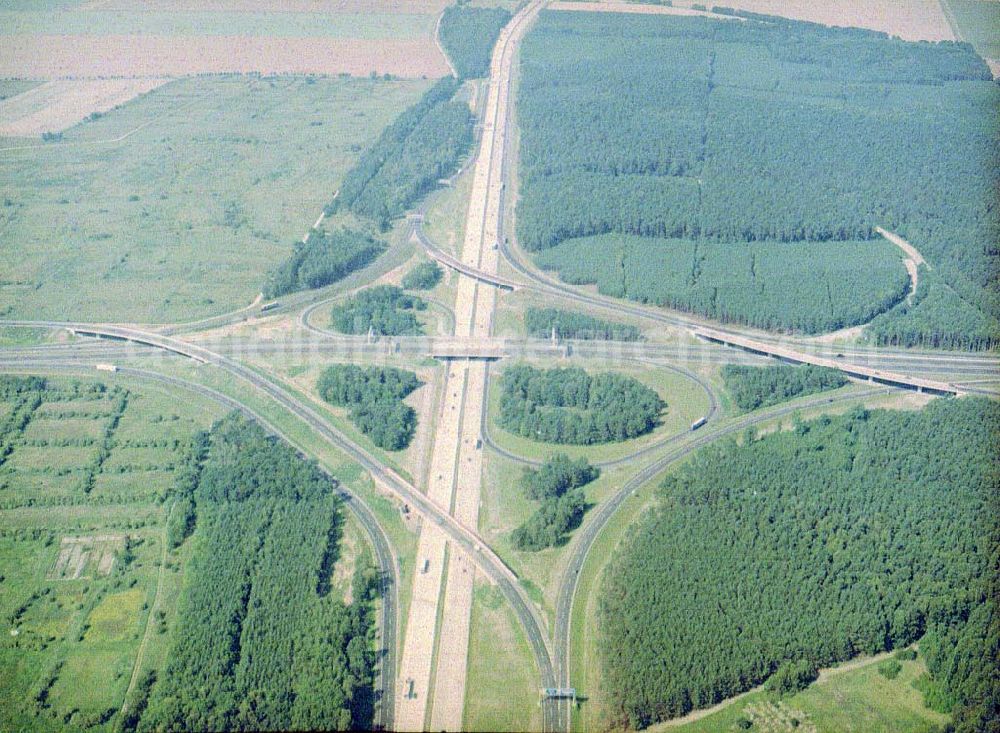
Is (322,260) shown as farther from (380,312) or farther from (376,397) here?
(376,397)

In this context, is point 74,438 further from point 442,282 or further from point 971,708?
point 971,708

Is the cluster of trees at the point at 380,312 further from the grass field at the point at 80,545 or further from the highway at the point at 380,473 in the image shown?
the grass field at the point at 80,545

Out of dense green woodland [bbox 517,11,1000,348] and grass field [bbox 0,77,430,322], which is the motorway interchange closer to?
dense green woodland [bbox 517,11,1000,348]

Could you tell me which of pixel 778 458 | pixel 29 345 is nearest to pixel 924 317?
pixel 778 458

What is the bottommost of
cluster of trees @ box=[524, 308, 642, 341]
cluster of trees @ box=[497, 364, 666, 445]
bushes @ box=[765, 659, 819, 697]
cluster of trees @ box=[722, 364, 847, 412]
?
bushes @ box=[765, 659, 819, 697]

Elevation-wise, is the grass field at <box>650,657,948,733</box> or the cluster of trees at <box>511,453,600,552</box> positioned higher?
the cluster of trees at <box>511,453,600,552</box>

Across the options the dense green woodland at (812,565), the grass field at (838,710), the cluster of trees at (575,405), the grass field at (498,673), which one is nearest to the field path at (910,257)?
the dense green woodland at (812,565)

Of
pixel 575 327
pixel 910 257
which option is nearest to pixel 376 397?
pixel 575 327

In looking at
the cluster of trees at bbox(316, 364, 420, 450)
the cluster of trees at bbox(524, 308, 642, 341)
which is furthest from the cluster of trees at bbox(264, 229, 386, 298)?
the cluster of trees at bbox(524, 308, 642, 341)
